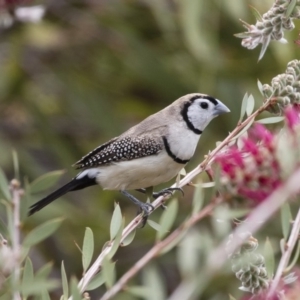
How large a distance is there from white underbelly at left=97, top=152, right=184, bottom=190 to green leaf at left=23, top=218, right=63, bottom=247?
1.81 meters

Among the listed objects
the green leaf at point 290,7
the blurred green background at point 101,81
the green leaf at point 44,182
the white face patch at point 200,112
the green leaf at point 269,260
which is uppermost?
the green leaf at point 290,7

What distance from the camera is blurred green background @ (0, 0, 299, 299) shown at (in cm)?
578

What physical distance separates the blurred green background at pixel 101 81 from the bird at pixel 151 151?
1623 mm

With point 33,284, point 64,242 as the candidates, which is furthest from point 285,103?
point 64,242

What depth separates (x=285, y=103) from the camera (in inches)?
88.1

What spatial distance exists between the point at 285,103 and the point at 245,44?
0.74 feet

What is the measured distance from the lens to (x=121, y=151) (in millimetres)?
3654

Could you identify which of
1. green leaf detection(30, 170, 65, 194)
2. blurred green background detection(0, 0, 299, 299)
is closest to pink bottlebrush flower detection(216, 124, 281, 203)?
green leaf detection(30, 170, 65, 194)

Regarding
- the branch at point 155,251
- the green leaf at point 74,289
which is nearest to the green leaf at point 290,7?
the branch at point 155,251

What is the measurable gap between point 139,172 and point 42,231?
6.22ft

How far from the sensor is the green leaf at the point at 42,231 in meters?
1.60

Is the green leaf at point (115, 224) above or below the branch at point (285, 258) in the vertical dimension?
above

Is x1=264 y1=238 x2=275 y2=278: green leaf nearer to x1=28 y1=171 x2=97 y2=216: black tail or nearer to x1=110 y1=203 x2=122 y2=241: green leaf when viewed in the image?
x1=110 y1=203 x2=122 y2=241: green leaf

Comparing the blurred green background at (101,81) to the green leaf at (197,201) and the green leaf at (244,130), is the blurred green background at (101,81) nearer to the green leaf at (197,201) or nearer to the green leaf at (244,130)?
the green leaf at (244,130)
